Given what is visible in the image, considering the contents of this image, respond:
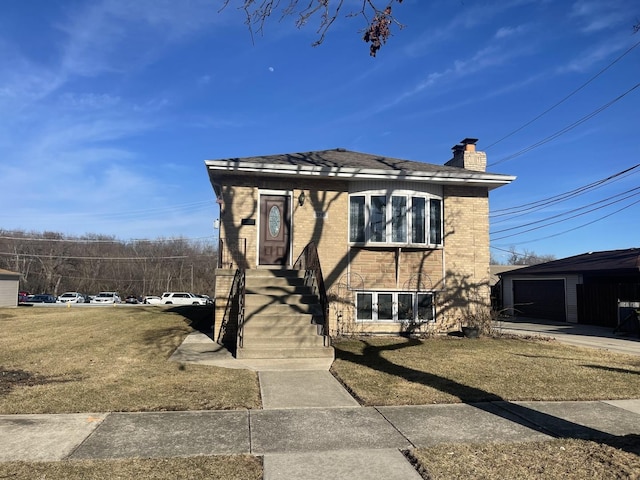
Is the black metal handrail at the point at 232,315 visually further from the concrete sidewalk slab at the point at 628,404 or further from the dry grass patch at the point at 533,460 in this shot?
the concrete sidewalk slab at the point at 628,404

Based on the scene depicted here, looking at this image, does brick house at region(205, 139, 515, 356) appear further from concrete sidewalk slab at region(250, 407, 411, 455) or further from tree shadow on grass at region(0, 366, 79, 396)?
concrete sidewalk slab at region(250, 407, 411, 455)

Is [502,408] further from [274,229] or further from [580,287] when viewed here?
[580,287]

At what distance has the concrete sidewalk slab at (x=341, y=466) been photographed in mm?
3799

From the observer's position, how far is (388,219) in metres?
13.2

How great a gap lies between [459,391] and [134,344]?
23.7 feet

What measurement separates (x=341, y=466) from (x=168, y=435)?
1.83 meters

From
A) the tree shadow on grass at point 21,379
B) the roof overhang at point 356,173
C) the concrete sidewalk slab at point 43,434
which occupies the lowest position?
the concrete sidewalk slab at point 43,434

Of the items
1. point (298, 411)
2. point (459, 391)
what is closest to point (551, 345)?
point (459, 391)

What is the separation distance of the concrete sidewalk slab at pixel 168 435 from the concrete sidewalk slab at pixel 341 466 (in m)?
0.48

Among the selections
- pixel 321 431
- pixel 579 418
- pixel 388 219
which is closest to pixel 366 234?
pixel 388 219

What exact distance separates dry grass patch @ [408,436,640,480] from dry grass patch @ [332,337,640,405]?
173 cm

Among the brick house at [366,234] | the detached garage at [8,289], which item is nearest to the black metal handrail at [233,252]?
the brick house at [366,234]

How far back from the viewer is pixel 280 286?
11406 millimetres

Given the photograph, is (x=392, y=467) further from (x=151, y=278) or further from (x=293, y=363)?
(x=151, y=278)
